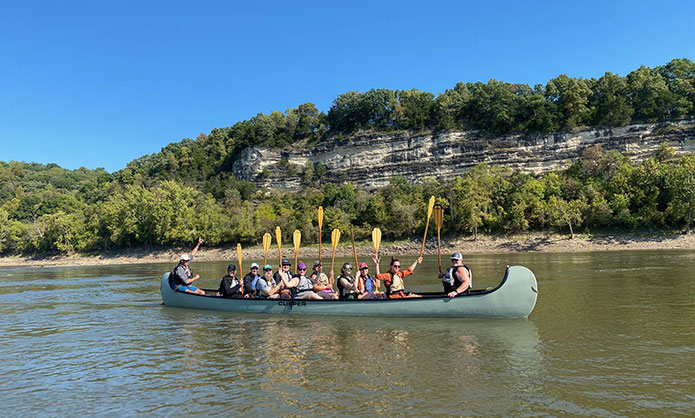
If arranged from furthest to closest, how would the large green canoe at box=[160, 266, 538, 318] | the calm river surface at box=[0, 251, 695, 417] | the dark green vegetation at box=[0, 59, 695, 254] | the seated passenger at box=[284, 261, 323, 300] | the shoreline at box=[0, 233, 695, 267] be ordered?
the dark green vegetation at box=[0, 59, 695, 254] < the shoreline at box=[0, 233, 695, 267] < the seated passenger at box=[284, 261, 323, 300] < the large green canoe at box=[160, 266, 538, 318] < the calm river surface at box=[0, 251, 695, 417]

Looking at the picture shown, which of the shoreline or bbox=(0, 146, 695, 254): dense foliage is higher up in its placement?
bbox=(0, 146, 695, 254): dense foliage

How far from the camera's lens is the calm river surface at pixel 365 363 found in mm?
7051

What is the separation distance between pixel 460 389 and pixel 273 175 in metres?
96.2

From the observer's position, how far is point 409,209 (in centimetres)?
6194

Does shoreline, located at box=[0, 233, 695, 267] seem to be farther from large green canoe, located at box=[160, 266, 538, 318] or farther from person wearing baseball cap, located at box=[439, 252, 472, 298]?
person wearing baseball cap, located at box=[439, 252, 472, 298]

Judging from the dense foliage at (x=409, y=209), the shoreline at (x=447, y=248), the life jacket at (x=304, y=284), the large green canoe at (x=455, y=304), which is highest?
the dense foliage at (x=409, y=209)

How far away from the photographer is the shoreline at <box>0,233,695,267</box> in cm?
4425

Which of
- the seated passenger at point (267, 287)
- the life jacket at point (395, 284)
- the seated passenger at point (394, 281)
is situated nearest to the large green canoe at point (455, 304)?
the seated passenger at point (267, 287)

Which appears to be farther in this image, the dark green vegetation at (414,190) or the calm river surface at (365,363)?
the dark green vegetation at (414,190)

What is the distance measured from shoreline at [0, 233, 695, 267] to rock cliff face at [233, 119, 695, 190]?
2998 cm

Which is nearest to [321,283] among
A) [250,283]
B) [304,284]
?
[304,284]

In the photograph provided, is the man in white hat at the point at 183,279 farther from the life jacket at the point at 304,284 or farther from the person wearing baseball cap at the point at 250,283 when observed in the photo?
the life jacket at the point at 304,284

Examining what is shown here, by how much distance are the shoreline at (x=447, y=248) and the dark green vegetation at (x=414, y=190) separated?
1999 millimetres

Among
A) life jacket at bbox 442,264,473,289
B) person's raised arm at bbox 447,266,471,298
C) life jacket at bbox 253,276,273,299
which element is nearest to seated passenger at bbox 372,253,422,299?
life jacket at bbox 442,264,473,289
